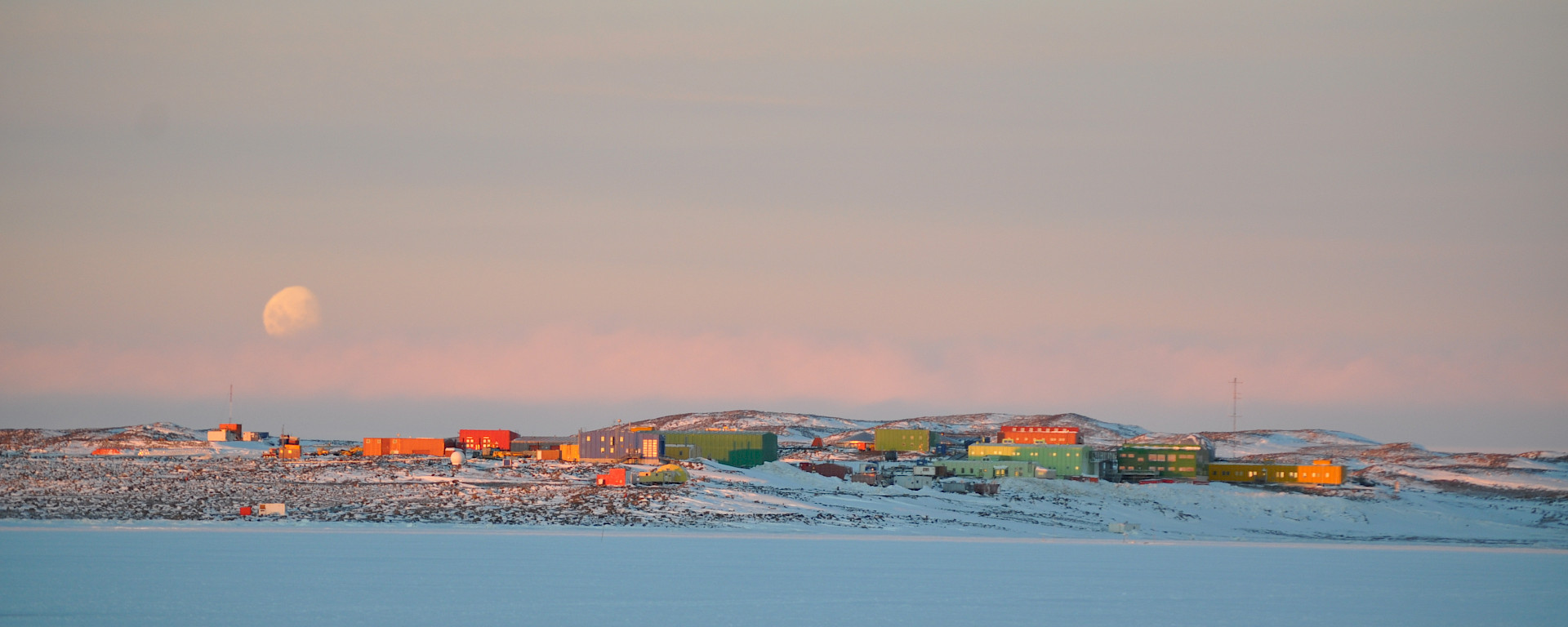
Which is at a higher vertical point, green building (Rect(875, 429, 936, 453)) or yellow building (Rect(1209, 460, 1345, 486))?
green building (Rect(875, 429, 936, 453))

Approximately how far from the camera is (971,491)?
94.9m

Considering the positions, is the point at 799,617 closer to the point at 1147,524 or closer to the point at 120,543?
the point at 120,543

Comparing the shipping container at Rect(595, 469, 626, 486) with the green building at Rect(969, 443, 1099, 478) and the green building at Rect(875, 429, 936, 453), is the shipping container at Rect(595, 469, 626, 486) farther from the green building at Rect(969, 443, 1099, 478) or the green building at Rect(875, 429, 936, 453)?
the green building at Rect(875, 429, 936, 453)

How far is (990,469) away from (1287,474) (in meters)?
24.5

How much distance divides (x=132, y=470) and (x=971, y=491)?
176 feet

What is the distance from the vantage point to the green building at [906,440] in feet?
470

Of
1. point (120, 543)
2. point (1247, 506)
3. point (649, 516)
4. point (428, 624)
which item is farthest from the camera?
point (1247, 506)

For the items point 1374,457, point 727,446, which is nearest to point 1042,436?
point 727,446

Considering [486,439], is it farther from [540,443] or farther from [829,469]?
[829,469]

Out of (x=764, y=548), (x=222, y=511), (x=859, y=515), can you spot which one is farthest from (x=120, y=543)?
(x=859, y=515)

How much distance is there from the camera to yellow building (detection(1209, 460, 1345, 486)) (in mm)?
109688

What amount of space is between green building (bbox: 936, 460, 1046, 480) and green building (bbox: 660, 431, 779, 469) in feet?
52.7

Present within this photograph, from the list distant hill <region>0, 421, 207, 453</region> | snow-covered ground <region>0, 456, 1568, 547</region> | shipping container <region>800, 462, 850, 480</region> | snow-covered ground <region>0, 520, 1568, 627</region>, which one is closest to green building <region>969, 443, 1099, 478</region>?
snow-covered ground <region>0, 456, 1568, 547</region>

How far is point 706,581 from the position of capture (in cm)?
4278
